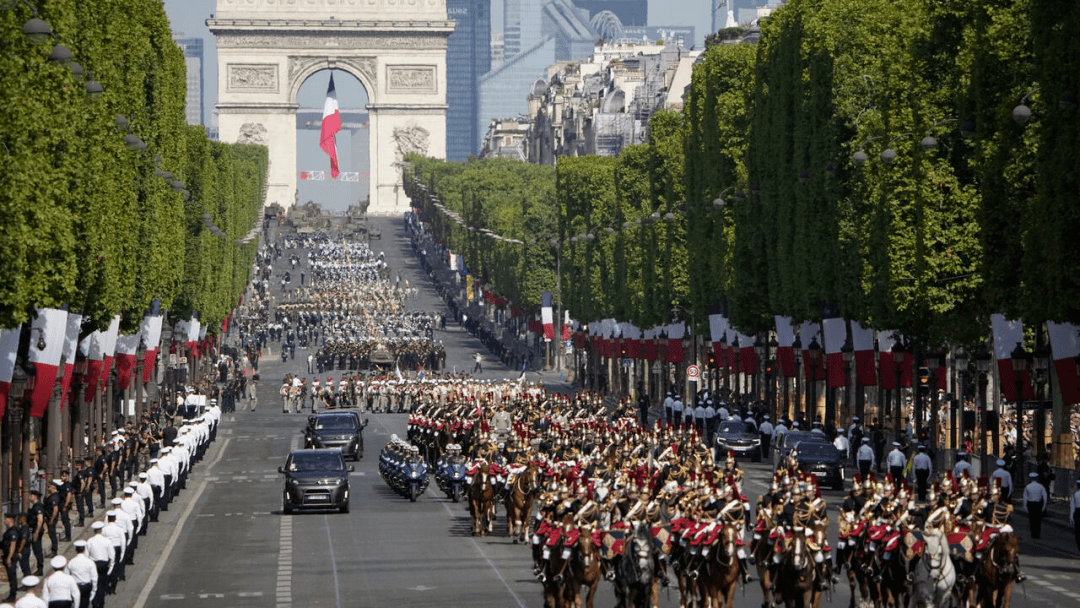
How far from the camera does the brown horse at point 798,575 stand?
3127cm

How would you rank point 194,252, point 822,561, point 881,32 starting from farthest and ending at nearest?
1. point 194,252
2. point 881,32
3. point 822,561

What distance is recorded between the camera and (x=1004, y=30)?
52.9m

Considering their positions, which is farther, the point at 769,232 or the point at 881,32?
the point at 769,232

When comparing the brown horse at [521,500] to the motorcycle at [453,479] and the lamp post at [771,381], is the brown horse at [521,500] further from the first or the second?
the lamp post at [771,381]

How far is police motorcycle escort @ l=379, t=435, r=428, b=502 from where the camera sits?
57188 millimetres

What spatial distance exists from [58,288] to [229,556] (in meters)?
6.35

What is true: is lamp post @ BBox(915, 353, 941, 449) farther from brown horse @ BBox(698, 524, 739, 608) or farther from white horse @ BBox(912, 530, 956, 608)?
white horse @ BBox(912, 530, 956, 608)

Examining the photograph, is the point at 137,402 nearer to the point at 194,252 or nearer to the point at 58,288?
the point at 194,252

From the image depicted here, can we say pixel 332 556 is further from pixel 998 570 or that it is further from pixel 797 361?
pixel 797 361

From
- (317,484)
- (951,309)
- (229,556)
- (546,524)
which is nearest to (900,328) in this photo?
(951,309)

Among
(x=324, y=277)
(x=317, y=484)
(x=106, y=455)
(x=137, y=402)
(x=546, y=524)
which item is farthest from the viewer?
(x=324, y=277)

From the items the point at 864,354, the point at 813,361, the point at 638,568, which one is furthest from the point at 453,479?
the point at 638,568

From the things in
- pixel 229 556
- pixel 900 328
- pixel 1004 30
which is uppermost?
pixel 1004 30

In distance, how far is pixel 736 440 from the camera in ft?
232
